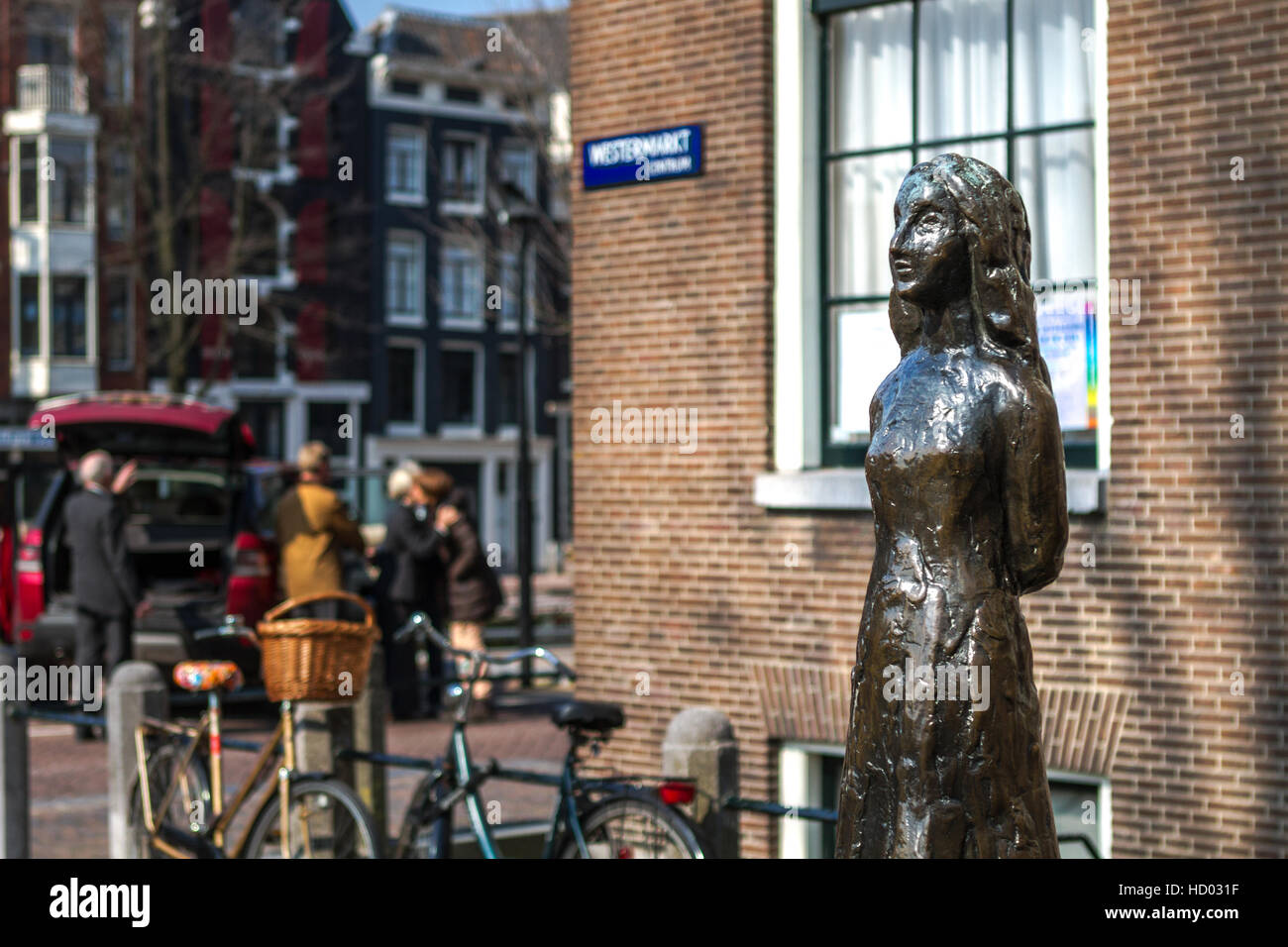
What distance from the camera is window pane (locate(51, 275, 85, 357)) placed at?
40.2m

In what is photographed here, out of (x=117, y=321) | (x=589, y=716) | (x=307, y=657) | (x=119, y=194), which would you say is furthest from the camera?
(x=117, y=321)

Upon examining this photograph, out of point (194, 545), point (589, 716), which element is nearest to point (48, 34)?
point (194, 545)

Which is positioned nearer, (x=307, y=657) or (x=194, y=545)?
(x=307, y=657)

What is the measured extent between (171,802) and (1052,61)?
17.4 ft

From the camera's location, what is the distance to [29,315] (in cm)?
4006

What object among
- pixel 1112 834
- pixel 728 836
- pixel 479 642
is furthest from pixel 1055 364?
pixel 479 642

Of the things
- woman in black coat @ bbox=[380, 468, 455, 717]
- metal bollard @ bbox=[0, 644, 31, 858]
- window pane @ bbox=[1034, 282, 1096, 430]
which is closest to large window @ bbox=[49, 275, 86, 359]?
woman in black coat @ bbox=[380, 468, 455, 717]

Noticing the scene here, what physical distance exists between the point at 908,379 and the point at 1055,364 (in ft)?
13.1

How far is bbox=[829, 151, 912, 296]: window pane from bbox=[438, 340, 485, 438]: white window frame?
4122 cm

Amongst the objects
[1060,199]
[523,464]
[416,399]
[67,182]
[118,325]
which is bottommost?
[523,464]

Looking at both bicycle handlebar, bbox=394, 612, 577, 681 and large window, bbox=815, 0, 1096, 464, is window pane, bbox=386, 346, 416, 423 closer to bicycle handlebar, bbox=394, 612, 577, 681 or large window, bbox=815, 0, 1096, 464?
large window, bbox=815, 0, 1096, 464

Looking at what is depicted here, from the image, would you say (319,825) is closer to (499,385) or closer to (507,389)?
(499,385)
